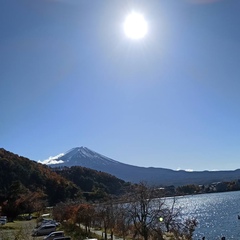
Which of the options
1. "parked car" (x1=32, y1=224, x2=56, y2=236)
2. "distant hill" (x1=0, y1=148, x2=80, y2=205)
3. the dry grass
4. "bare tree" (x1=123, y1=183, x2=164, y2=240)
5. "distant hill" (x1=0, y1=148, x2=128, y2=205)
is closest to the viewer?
the dry grass

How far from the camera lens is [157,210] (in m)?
17.7

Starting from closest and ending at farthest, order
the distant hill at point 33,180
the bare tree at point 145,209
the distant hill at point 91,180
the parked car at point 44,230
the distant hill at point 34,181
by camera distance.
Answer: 1. the bare tree at point 145,209
2. the parked car at point 44,230
3. the distant hill at point 33,180
4. the distant hill at point 34,181
5. the distant hill at point 91,180

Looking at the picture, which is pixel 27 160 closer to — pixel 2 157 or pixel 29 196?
pixel 2 157

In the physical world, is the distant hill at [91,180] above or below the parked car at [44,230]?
above

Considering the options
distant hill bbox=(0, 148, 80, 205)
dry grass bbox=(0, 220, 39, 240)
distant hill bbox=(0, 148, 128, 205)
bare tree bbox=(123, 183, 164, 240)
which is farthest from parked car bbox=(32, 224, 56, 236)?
distant hill bbox=(0, 148, 80, 205)

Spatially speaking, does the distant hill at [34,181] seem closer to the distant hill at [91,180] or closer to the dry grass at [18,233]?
the distant hill at [91,180]

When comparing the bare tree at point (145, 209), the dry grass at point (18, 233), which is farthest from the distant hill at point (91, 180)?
the bare tree at point (145, 209)

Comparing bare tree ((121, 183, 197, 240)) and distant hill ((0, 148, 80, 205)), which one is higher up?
distant hill ((0, 148, 80, 205))

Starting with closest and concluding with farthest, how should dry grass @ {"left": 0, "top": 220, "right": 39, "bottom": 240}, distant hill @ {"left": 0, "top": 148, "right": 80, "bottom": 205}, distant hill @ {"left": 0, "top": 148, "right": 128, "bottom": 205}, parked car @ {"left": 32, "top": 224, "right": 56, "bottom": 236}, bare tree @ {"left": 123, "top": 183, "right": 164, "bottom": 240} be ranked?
dry grass @ {"left": 0, "top": 220, "right": 39, "bottom": 240} < bare tree @ {"left": 123, "top": 183, "right": 164, "bottom": 240} < parked car @ {"left": 32, "top": 224, "right": 56, "bottom": 236} < distant hill @ {"left": 0, "top": 148, "right": 128, "bottom": 205} < distant hill @ {"left": 0, "top": 148, "right": 80, "bottom": 205}

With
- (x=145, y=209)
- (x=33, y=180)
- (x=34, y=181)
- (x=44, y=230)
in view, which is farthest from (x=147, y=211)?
(x=33, y=180)

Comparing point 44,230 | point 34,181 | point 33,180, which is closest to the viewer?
point 44,230

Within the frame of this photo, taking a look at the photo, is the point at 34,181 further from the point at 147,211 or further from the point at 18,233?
the point at 18,233

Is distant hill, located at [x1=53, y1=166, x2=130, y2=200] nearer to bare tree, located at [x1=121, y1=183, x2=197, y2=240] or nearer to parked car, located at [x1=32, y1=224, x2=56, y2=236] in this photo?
parked car, located at [x1=32, y1=224, x2=56, y2=236]

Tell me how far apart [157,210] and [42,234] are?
13.6m
